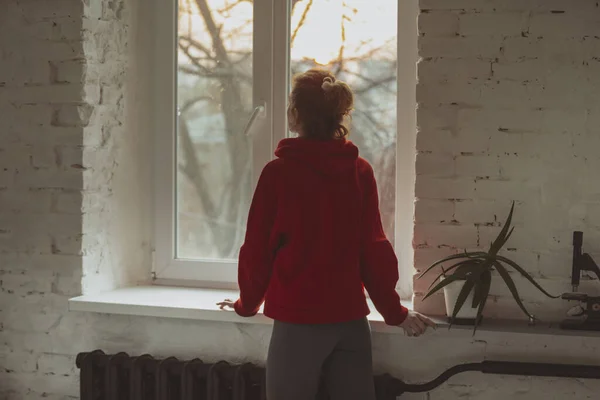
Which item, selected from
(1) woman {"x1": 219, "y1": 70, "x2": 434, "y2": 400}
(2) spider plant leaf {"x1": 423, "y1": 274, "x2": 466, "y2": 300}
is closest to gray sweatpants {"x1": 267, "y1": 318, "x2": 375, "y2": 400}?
(1) woman {"x1": 219, "y1": 70, "x2": 434, "y2": 400}

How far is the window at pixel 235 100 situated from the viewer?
2436 mm

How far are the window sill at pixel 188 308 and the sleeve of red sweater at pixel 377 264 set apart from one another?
0.14 metres

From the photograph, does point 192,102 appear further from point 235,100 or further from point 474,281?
point 474,281

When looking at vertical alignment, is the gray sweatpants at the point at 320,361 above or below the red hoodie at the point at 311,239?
below

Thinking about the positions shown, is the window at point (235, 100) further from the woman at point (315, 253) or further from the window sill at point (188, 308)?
the woman at point (315, 253)

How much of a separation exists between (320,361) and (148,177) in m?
1.13

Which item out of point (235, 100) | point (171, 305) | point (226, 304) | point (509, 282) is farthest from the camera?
point (235, 100)

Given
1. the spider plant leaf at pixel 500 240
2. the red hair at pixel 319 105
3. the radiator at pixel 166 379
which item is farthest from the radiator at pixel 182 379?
the red hair at pixel 319 105

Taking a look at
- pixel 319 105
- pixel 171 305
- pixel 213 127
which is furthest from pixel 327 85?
pixel 171 305

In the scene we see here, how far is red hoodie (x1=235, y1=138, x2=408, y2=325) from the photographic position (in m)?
1.89

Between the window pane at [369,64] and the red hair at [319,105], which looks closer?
the red hair at [319,105]

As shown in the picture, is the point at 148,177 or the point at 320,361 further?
the point at 148,177

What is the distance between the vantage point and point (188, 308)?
2289mm

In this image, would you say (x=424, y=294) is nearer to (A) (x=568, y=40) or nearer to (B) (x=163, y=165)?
(A) (x=568, y=40)
